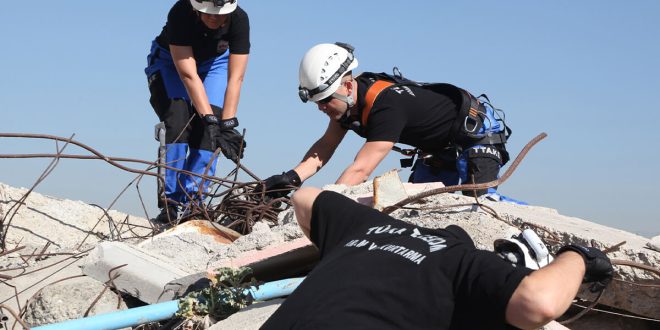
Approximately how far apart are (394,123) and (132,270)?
178cm

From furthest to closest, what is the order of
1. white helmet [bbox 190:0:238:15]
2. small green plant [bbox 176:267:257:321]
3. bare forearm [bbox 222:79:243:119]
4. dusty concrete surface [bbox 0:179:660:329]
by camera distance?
bare forearm [bbox 222:79:243:119] < white helmet [bbox 190:0:238:15] < dusty concrete surface [bbox 0:179:660:329] < small green plant [bbox 176:267:257:321]

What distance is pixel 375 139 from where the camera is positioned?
5.62 m

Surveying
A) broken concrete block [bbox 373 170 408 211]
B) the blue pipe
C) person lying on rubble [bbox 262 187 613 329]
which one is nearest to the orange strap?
broken concrete block [bbox 373 170 408 211]

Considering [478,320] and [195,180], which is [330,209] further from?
[195,180]

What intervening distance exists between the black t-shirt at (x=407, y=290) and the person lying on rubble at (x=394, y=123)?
277cm

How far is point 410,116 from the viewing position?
19.1 ft

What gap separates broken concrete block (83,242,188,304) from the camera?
4.60m

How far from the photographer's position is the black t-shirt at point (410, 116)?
564 cm

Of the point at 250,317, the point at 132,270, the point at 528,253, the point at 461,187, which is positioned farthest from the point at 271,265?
the point at 528,253

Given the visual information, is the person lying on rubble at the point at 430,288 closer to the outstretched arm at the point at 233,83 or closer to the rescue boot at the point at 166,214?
the rescue boot at the point at 166,214

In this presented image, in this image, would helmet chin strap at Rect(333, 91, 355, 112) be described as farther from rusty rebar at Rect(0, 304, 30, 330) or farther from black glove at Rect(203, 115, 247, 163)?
rusty rebar at Rect(0, 304, 30, 330)

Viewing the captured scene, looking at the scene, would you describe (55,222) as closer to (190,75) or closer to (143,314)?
(190,75)

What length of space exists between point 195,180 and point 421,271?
158 inches

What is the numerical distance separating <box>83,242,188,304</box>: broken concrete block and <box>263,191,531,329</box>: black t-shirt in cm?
190
